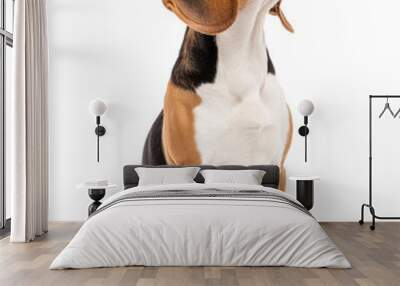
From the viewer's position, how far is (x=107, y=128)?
6.55m

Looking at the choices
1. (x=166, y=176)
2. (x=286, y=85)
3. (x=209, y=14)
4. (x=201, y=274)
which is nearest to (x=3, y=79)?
(x=166, y=176)

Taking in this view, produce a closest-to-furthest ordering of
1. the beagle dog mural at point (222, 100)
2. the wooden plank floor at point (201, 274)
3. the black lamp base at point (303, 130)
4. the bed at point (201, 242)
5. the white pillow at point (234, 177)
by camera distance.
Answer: the wooden plank floor at point (201, 274), the bed at point (201, 242), the white pillow at point (234, 177), the beagle dog mural at point (222, 100), the black lamp base at point (303, 130)

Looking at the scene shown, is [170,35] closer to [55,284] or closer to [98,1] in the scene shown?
[98,1]

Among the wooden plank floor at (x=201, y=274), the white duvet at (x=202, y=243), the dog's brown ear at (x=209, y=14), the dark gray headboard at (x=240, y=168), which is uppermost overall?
the dog's brown ear at (x=209, y=14)

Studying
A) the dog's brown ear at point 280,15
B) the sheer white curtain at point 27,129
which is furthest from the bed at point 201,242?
the dog's brown ear at point 280,15

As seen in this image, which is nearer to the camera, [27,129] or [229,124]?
[27,129]

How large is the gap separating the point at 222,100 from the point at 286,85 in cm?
82

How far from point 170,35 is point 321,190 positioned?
2.60m

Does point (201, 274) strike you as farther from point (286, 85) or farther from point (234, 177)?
point (286, 85)

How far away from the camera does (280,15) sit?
653cm

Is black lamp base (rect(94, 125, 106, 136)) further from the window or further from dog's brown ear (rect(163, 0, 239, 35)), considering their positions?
dog's brown ear (rect(163, 0, 239, 35))

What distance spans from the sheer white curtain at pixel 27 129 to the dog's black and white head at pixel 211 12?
1660 mm

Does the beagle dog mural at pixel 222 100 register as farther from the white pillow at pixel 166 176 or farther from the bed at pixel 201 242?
the bed at pixel 201 242

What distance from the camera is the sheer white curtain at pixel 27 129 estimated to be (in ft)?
17.3
